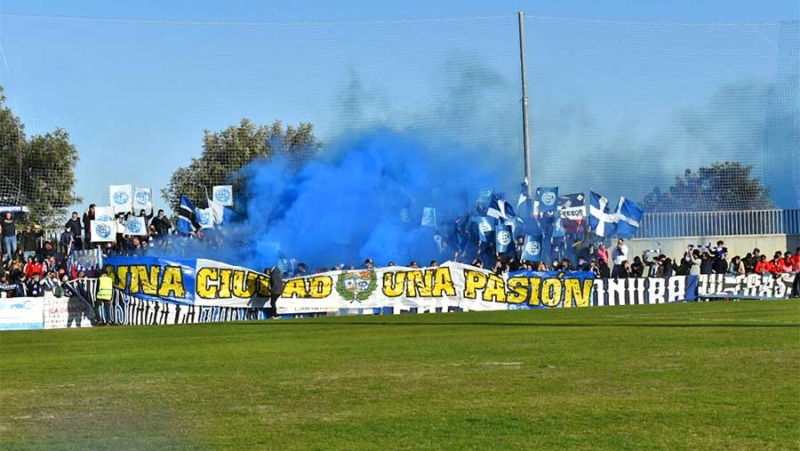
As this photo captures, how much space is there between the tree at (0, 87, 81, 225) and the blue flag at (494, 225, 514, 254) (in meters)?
15.6

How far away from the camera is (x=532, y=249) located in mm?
37031

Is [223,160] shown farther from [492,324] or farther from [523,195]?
[492,324]

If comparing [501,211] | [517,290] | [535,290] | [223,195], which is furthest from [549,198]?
[223,195]

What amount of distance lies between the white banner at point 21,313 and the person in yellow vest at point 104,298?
1.46 metres

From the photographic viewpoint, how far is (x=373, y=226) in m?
39.2

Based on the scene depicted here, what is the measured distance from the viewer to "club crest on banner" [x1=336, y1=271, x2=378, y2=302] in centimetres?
3256

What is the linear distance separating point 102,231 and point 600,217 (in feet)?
56.3

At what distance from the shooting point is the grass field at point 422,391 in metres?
8.63

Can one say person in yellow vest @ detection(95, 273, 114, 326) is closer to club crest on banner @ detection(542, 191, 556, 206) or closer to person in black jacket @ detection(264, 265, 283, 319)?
person in black jacket @ detection(264, 265, 283, 319)

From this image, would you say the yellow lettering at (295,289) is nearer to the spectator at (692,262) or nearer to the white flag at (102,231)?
the white flag at (102,231)

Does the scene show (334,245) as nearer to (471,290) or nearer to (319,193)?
(319,193)

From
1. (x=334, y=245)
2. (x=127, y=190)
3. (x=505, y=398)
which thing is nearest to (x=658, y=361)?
(x=505, y=398)

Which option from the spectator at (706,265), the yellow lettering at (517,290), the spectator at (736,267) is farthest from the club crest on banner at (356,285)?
the spectator at (736,267)

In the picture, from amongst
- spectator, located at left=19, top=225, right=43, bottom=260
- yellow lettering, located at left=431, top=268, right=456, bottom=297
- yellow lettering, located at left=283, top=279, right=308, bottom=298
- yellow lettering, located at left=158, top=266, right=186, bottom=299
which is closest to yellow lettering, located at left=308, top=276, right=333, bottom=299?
yellow lettering, located at left=283, top=279, right=308, bottom=298
